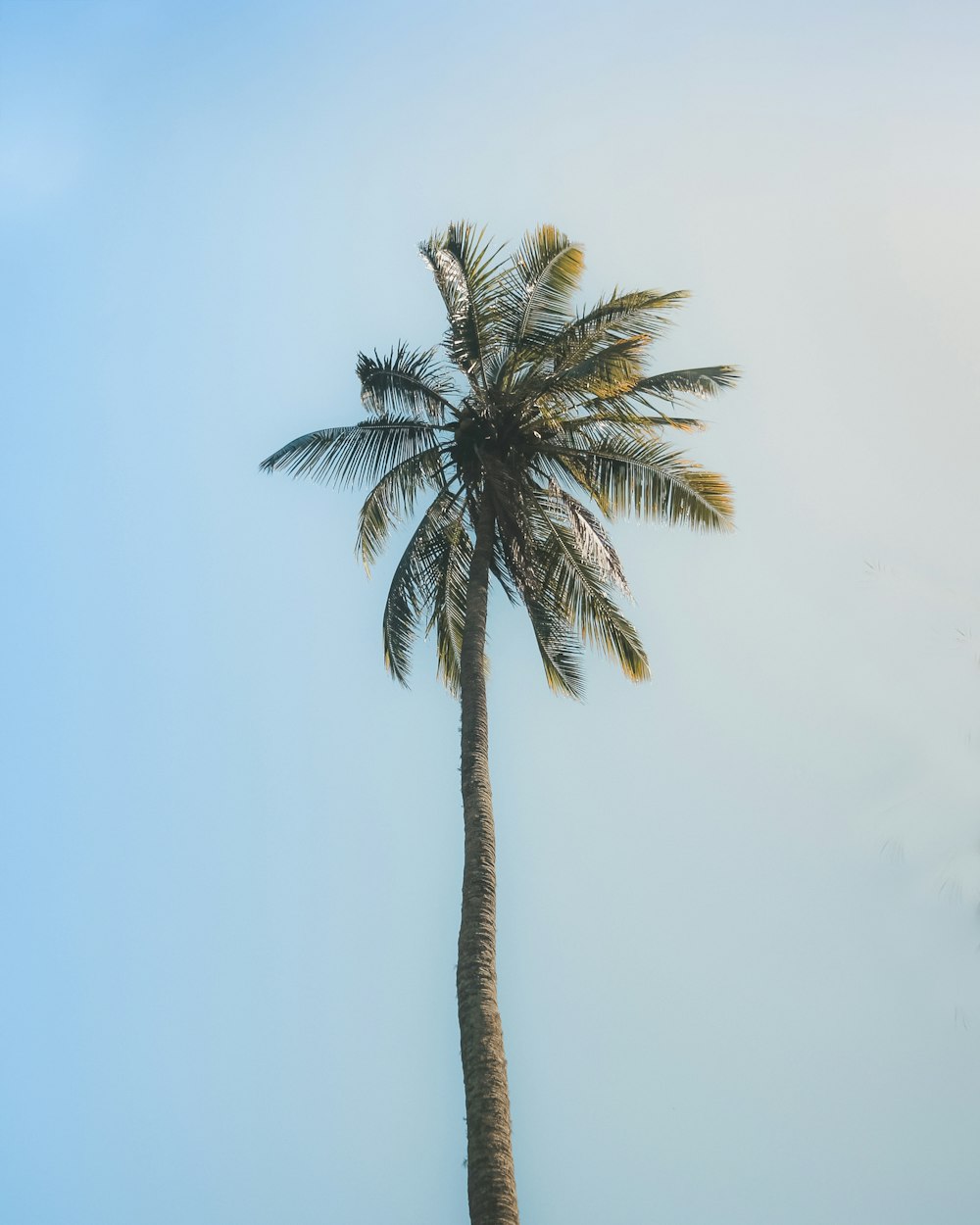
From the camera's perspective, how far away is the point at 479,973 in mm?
10078

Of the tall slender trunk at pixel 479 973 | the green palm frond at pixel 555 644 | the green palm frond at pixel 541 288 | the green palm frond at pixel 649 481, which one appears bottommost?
the tall slender trunk at pixel 479 973

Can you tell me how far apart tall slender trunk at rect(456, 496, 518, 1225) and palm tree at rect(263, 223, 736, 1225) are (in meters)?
1.75

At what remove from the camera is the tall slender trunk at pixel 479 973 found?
8.57 m

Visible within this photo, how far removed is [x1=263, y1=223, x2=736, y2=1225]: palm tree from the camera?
15.1 metres

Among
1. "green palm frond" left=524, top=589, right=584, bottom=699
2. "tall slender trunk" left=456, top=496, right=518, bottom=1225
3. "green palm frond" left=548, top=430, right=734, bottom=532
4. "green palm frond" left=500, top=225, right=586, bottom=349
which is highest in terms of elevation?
"green palm frond" left=500, top=225, right=586, bottom=349

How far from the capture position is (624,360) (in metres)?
15.1

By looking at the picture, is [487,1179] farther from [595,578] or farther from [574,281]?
[574,281]

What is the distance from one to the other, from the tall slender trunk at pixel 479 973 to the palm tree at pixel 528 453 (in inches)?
68.8

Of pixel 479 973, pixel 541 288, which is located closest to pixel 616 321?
pixel 541 288

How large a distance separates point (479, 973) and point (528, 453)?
737cm

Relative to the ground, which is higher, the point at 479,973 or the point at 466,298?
the point at 466,298

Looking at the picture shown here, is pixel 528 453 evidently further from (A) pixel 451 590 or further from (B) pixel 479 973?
(B) pixel 479 973

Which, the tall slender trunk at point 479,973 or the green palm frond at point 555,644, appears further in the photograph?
the green palm frond at point 555,644

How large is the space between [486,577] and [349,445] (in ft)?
11.8
